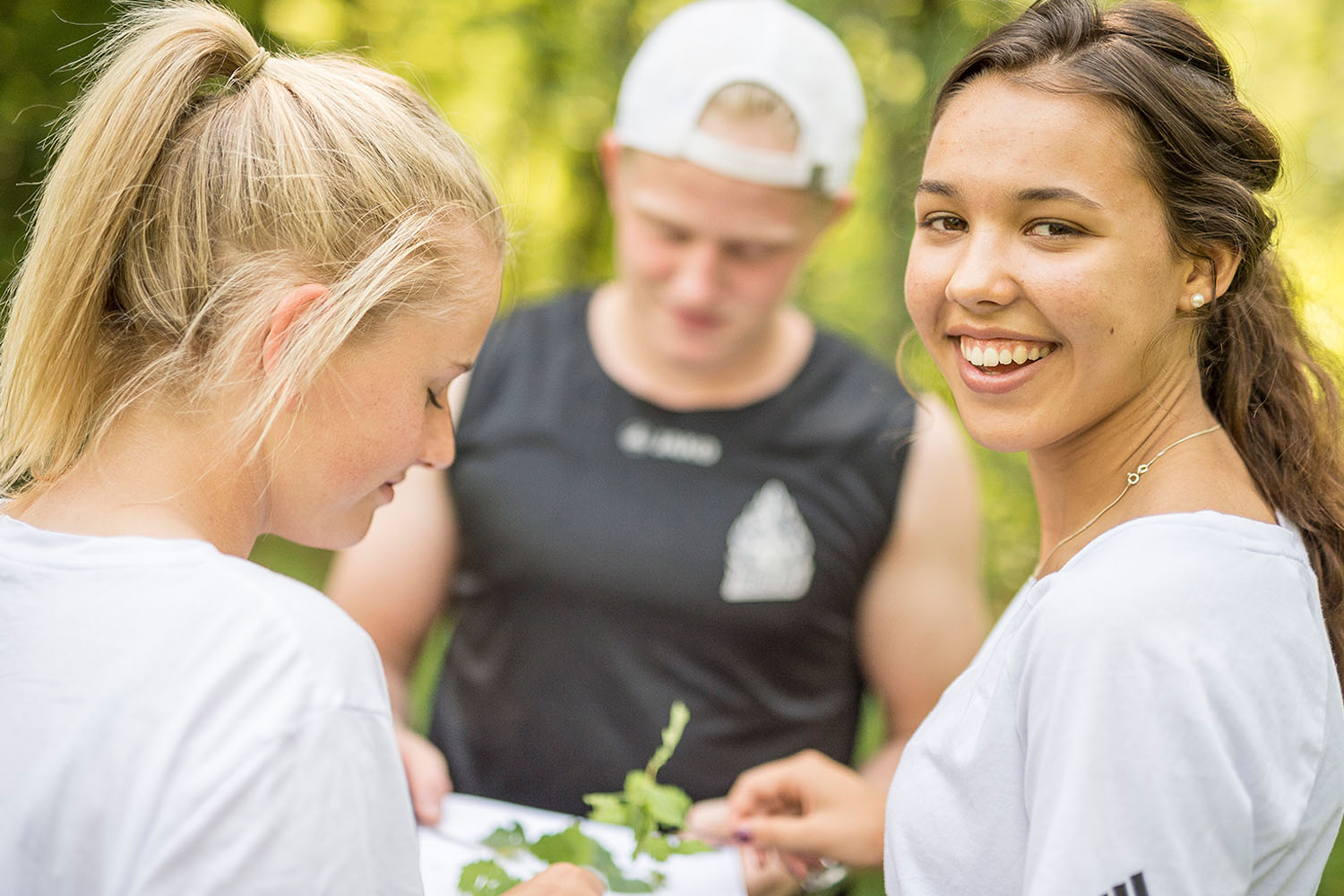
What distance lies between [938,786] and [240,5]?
434 centimetres

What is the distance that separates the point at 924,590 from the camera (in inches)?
108

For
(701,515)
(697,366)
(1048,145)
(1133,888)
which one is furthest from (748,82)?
(1133,888)

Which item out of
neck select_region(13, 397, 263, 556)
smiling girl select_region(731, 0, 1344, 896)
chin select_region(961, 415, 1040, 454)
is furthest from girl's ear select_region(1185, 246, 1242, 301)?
neck select_region(13, 397, 263, 556)

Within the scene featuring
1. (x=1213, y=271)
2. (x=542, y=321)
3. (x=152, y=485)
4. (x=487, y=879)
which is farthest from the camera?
(x=542, y=321)

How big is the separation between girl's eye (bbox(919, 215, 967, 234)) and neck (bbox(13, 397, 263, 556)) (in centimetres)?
102

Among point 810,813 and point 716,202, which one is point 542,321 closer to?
point 716,202

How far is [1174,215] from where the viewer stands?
146 cm

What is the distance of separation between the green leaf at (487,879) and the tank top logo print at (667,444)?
3.98 feet

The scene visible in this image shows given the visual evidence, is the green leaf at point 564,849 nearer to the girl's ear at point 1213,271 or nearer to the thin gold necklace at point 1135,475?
the thin gold necklace at point 1135,475

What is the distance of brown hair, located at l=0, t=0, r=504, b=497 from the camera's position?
1.44m

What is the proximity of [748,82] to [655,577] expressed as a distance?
3.95 feet

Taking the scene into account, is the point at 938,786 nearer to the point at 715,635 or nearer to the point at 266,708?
the point at 266,708

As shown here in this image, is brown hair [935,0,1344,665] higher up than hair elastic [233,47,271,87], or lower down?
higher up

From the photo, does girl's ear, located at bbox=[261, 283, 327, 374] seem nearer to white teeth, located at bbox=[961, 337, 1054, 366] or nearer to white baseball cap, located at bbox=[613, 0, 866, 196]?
white teeth, located at bbox=[961, 337, 1054, 366]
